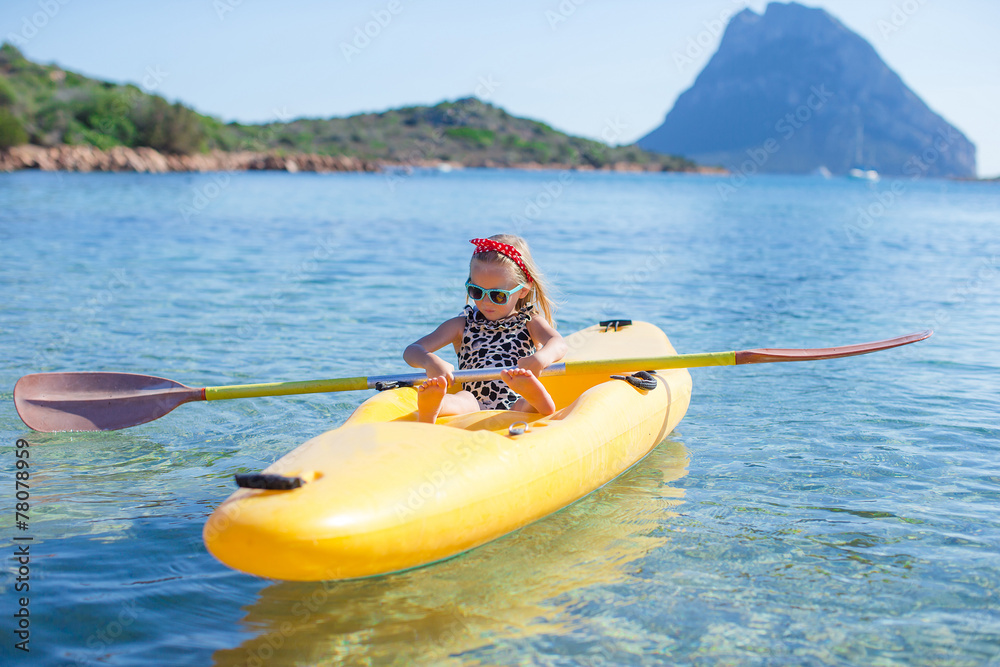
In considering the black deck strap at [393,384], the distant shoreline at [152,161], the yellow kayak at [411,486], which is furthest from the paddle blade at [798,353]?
the distant shoreline at [152,161]

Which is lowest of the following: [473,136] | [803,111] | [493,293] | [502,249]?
[493,293]

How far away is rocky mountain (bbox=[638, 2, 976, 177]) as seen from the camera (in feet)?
416

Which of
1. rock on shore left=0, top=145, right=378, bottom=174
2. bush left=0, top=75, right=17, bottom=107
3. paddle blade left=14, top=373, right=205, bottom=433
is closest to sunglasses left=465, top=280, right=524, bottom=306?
paddle blade left=14, top=373, right=205, bottom=433

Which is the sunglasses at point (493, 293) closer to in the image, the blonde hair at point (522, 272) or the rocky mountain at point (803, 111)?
the blonde hair at point (522, 272)

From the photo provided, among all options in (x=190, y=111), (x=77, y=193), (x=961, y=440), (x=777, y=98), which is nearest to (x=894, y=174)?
(x=777, y=98)

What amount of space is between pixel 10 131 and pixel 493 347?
40.4 m

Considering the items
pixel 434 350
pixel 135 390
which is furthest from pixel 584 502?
pixel 135 390

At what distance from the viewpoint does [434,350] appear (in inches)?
147

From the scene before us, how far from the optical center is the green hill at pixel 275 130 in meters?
41.6

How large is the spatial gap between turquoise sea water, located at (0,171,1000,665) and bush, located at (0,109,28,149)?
31.8 meters

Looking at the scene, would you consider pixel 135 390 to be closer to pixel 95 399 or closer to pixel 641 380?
pixel 95 399

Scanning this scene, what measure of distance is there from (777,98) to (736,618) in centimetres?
14499

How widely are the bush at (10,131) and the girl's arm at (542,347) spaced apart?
39907 mm

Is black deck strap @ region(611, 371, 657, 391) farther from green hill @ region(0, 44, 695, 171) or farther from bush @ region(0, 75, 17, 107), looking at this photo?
bush @ region(0, 75, 17, 107)
